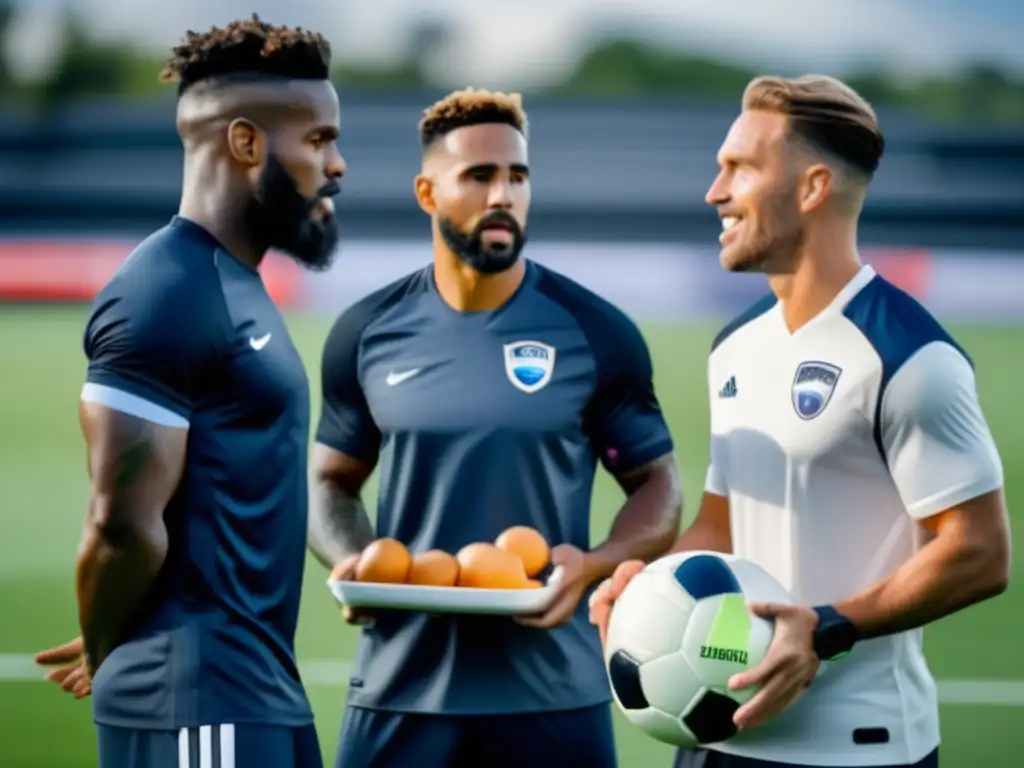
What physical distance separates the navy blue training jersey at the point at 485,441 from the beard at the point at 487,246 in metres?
0.11

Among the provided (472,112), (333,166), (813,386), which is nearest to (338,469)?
(333,166)

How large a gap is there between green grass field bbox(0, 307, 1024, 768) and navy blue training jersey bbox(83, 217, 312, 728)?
3373 mm

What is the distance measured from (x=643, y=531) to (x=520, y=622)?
42 centimetres

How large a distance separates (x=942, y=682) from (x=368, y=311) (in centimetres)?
464

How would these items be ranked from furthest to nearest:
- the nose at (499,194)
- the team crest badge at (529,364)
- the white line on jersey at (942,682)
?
the white line on jersey at (942,682), the nose at (499,194), the team crest badge at (529,364)

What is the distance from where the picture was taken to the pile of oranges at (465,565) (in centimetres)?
401

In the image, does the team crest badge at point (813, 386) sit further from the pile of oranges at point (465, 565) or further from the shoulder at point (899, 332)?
the pile of oranges at point (465, 565)

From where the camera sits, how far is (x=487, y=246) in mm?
4402

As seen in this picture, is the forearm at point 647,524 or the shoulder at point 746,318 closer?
the shoulder at point 746,318

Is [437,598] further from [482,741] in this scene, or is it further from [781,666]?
[781,666]

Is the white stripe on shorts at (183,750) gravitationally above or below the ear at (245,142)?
below

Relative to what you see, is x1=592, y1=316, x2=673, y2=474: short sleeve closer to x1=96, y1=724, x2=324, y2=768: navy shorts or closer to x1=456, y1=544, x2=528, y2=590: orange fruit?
x1=456, y1=544, x2=528, y2=590: orange fruit

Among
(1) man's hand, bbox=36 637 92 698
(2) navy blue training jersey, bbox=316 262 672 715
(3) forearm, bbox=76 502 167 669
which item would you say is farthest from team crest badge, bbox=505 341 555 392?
(1) man's hand, bbox=36 637 92 698

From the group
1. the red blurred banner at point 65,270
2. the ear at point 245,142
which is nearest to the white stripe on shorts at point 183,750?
the ear at point 245,142
